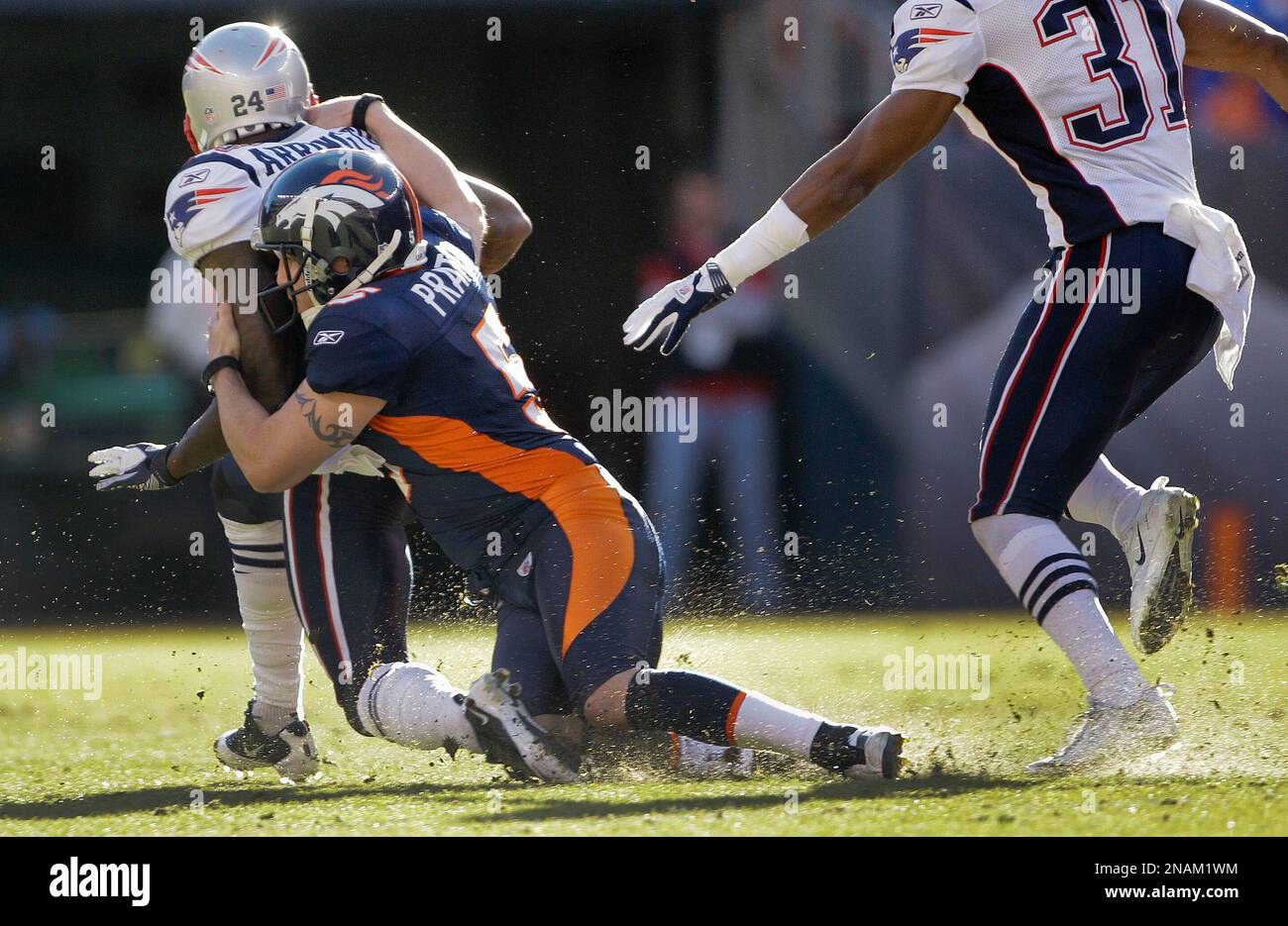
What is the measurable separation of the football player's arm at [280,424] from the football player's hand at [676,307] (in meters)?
0.60

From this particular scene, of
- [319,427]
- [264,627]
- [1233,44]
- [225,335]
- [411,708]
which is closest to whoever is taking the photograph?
[319,427]

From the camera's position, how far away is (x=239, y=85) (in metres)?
3.88

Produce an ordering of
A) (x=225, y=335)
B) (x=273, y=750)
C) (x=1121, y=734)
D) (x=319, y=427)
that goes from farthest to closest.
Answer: (x=273, y=750), (x=225, y=335), (x=319, y=427), (x=1121, y=734)

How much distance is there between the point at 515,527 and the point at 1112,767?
1367 millimetres

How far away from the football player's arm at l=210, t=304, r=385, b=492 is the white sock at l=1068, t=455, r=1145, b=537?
1706 millimetres

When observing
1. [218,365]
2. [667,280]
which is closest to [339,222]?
[218,365]

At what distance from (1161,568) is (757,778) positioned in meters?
1.04

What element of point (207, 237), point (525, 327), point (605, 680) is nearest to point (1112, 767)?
point (605, 680)

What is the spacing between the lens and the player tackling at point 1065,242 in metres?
3.43

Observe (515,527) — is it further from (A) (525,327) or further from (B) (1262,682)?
(A) (525,327)

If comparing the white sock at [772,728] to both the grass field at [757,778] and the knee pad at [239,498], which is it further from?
the knee pad at [239,498]

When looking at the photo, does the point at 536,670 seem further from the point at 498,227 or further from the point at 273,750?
the point at 498,227

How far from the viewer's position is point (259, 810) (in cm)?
331

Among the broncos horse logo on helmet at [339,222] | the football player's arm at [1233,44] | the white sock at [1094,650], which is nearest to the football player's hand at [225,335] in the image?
the broncos horse logo on helmet at [339,222]
